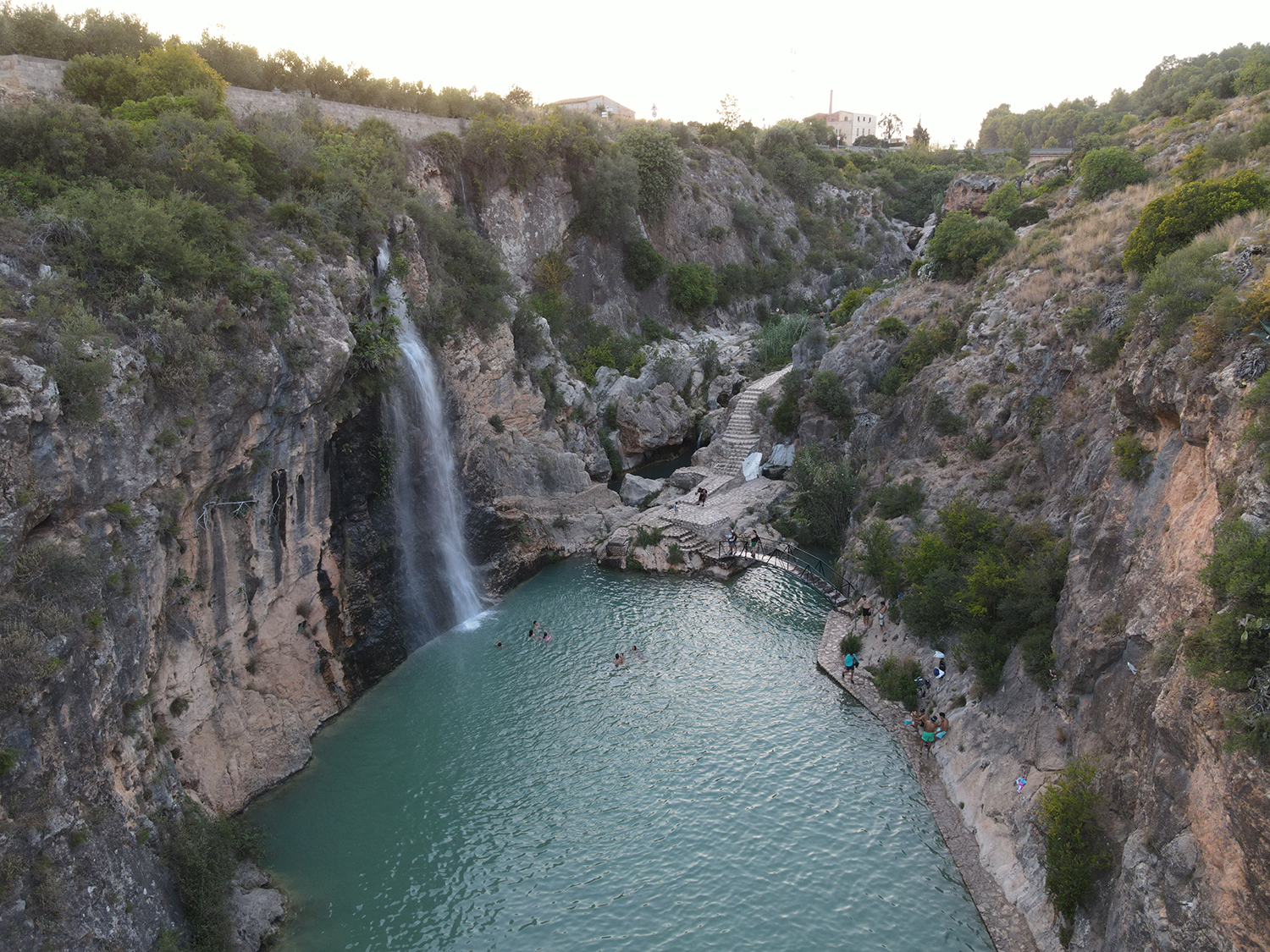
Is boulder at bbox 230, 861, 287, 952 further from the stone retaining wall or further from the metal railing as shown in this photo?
the stone retaining wall

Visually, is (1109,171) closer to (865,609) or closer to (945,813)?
(865,609)

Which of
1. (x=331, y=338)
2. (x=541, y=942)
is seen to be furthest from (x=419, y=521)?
(x=541, y=942)

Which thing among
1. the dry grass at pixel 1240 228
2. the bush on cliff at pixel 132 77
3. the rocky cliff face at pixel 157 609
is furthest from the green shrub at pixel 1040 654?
the bush on cliff at pixel 132 77

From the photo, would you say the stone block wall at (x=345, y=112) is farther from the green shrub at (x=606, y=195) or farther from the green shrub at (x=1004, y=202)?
the green shrub at (x=1004, y=202)

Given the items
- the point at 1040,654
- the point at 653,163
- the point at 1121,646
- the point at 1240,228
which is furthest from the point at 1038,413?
the point at 653,163

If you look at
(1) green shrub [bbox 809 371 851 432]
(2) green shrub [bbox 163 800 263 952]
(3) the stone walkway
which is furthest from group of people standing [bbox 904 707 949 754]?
(1) green shrub [bbox 809 371 851 432]
